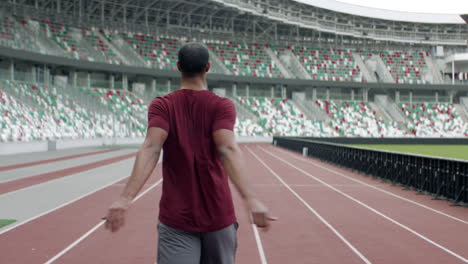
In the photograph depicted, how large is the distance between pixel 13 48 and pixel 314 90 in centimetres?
3675

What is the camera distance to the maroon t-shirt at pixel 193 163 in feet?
9.34

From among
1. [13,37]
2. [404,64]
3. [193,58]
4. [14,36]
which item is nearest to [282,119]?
[404,64]

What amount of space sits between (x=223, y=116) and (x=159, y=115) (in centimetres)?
34

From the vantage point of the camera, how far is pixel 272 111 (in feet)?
193

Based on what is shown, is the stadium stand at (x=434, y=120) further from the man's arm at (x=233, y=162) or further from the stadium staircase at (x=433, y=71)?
the man's arm at (x=233, y=162)

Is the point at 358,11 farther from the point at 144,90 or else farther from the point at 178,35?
the point at 144,90

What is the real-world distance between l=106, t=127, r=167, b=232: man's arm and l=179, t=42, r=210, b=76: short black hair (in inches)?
16.1

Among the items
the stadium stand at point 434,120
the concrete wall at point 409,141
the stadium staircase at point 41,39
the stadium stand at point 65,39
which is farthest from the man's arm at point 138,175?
the stadium stand at point 434,120

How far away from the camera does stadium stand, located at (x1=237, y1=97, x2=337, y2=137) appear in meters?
55.9

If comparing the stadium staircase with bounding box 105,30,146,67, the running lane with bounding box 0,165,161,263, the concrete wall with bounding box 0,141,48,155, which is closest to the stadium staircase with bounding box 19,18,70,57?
the stadium staircase with bounding box 105,30,146,67

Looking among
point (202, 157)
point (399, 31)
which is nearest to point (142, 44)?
point (399, 31)

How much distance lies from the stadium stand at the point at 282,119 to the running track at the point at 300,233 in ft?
138

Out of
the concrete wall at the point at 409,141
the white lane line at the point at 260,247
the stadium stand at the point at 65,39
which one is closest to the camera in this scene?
the white lane line at the point at 260,247

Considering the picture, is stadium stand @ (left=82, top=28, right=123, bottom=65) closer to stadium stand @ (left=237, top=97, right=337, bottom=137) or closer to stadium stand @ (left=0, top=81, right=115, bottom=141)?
stadium stand @ (left=0, top=81, right=115, bottom=141)
